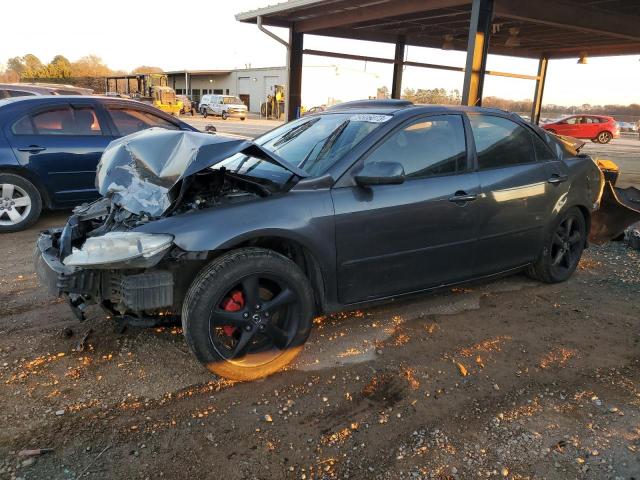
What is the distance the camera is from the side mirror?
10.1 feet

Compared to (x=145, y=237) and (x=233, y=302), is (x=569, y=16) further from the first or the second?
(x=145, y=237)

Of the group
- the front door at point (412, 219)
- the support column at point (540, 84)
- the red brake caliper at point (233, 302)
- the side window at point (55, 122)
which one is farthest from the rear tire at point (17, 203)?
the support column at point (540, 84)

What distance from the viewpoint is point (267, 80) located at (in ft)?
173

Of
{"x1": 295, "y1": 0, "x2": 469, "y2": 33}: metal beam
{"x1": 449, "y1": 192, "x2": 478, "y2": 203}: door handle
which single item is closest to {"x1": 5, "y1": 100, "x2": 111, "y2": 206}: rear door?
{"x1": 449, "y1": 192, "x2": 478, "y2": 203}: door handle

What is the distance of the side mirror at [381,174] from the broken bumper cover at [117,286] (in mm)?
1301

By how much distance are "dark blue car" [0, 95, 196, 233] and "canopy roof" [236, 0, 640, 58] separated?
6550 millimetres

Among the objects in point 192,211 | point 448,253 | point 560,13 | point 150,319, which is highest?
point 560,13

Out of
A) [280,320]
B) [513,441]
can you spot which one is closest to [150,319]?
[280,320]

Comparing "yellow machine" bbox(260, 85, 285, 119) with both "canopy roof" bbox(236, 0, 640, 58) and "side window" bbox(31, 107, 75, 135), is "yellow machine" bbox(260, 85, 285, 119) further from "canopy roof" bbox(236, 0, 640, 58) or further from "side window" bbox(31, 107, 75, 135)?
"side window" bbox(31, 107, 75, 135)

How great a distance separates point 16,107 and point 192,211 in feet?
15.1

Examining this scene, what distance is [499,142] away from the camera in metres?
4.07

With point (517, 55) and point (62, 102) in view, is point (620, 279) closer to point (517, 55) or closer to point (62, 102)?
point (62, 102)

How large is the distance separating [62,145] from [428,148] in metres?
4.80

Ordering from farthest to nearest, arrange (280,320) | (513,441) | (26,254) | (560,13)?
(560,13) → (26,254) → (280,320) → (513,441)
